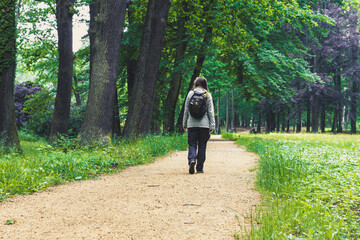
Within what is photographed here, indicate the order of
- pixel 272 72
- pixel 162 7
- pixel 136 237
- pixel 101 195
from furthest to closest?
pixel 272 72
pixel 162 7
pixel 101 195
pixel 136 237

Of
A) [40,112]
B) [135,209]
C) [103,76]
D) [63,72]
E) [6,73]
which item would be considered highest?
[63,72]

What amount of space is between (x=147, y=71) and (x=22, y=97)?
18960mm

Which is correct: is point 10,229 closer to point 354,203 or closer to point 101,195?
point 101,195

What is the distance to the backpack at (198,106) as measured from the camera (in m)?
6.53

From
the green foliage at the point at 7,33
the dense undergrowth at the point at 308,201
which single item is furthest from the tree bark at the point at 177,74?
the dense undergrowth at the point at 308,201

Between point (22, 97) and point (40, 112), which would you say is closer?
point (40, 112)

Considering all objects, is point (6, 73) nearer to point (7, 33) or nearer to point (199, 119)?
point (7, 33)

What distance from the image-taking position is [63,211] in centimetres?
384

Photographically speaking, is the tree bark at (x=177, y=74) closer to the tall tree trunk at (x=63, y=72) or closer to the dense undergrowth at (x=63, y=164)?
the tall tree trunk at (x=63, y=72)

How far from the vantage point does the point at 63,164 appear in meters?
5.99

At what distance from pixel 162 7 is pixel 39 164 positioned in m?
7.14

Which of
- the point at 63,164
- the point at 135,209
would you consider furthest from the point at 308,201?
the point at 63,164

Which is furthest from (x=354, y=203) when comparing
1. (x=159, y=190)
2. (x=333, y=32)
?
(x=333, y=32)

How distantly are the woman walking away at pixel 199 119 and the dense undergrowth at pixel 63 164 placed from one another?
175cm
